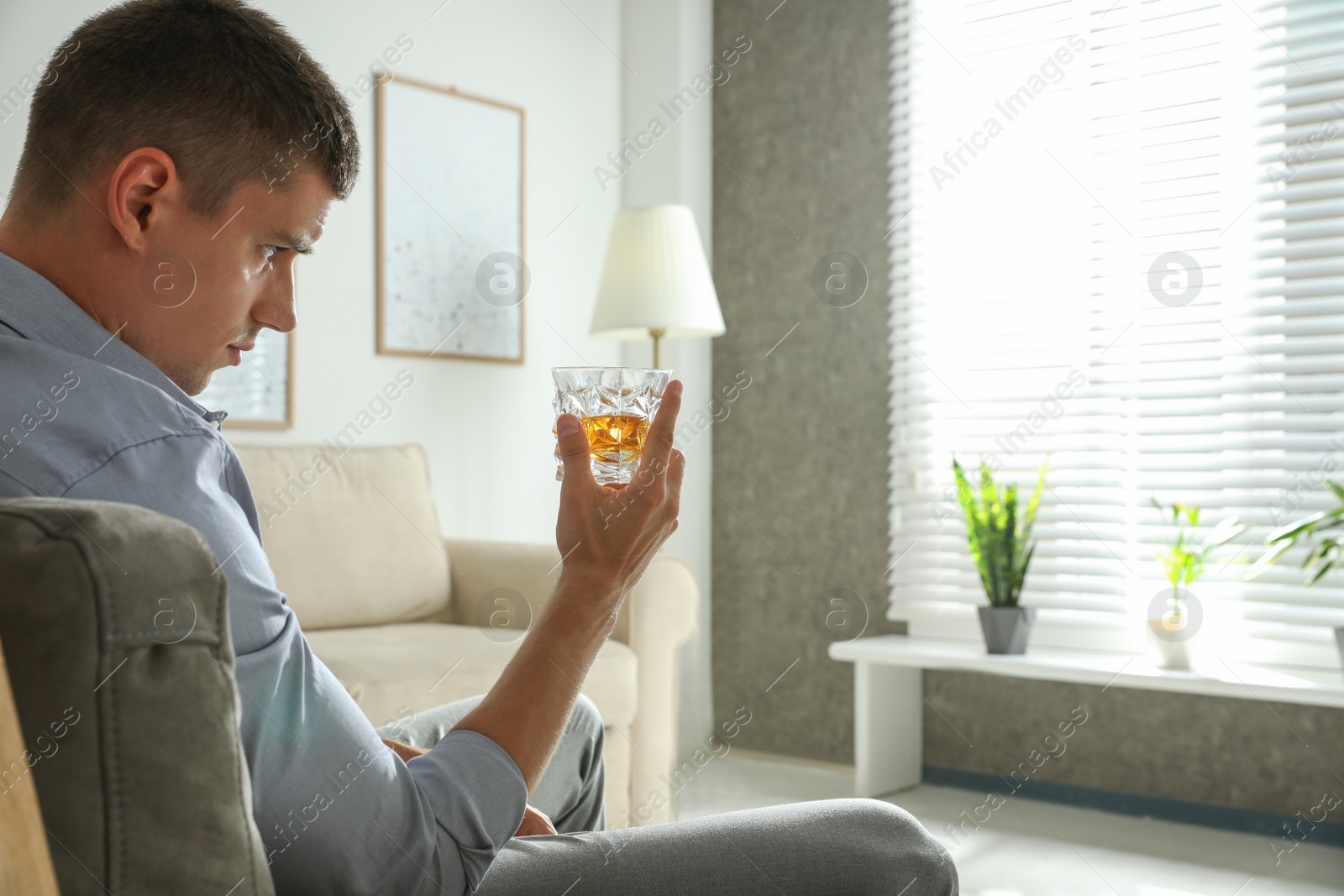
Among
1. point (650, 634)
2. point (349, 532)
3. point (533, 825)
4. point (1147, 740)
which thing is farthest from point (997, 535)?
point (533, 825)

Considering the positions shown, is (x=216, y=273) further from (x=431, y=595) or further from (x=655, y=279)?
(x=655, y=279)

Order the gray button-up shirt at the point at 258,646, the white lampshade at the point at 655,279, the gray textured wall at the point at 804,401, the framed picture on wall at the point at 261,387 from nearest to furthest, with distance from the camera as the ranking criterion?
the gray button-up shirt at the point at 258,646, the framed picture on wall at the point at 261,387, the white lampshade at the point at 655,279, the gray textured wall at the point at 804,401

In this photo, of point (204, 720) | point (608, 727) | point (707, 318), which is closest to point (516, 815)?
point (204, 720)

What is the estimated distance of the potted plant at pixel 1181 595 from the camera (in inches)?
111

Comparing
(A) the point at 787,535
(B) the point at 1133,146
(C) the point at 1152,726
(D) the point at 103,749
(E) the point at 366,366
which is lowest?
(C) the point at 1152,726

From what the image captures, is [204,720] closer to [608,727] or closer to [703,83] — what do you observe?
[608,727]

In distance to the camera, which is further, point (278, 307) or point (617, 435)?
point (617, 435)

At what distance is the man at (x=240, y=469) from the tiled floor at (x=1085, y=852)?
6.05 ft

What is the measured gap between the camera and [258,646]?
66cm

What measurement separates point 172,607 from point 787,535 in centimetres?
338

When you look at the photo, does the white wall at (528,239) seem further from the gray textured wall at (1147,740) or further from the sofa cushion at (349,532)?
the gray textured wall at (1147,740)

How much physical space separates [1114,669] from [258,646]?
2.57 m

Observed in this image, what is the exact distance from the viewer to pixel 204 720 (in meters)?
0.47

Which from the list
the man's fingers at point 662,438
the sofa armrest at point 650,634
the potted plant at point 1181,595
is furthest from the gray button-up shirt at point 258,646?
the potted plant at point 1181,595
